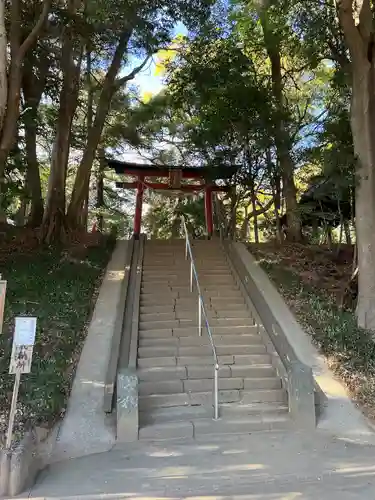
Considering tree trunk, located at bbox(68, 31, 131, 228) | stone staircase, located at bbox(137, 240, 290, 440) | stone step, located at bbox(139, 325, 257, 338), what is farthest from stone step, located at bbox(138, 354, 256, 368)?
tree trunk, located at bbox(68, 31, 131, 228)

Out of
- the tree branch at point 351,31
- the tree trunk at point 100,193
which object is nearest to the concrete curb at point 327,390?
the tree branch at point 351,31

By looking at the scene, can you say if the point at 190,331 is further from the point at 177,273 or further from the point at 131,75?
the point at 131,75

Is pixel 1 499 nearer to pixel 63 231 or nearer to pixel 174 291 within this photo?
pixel 174 291

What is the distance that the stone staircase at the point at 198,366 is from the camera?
21.5 ft

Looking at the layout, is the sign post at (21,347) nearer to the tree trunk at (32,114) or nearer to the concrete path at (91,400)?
the concrete path at (91,400)

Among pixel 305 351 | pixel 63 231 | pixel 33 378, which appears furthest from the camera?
pixel 63 231

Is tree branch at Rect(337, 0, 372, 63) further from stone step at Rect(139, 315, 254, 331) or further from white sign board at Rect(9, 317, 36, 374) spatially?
white sign board at Rect(9, 317, 36, 374)

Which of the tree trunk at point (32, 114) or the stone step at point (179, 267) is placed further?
the stone step at point (179, 267)

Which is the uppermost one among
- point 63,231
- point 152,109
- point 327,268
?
point 152,109

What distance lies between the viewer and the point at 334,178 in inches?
438

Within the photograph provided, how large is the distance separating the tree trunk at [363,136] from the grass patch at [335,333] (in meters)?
0.51

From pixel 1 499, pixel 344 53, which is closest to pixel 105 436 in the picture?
pixel 1 499

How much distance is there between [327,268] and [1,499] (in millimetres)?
9568

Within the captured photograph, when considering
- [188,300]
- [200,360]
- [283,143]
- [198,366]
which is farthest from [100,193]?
[198,366]
